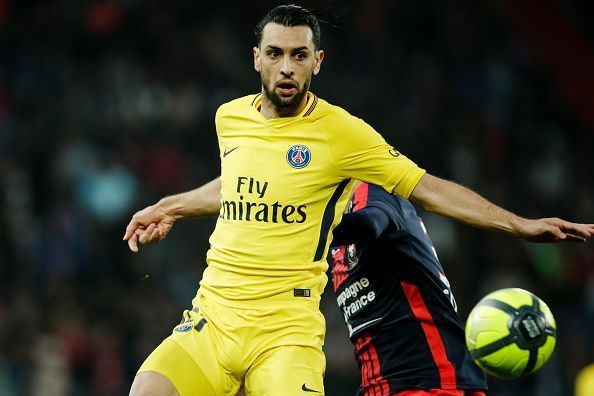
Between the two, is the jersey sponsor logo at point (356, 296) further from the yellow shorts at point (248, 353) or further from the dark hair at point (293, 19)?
the dark hair at point (293, 19)

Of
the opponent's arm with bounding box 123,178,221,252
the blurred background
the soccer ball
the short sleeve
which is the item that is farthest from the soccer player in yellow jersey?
the blurred background

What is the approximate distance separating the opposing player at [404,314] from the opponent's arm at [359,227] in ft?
0.61

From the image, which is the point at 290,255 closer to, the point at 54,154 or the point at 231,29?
the point at 54,154

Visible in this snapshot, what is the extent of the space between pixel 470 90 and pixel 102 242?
534 cm

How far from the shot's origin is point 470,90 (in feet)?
46.5

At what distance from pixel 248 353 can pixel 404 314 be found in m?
0.91

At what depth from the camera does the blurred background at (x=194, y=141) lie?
10.8 m

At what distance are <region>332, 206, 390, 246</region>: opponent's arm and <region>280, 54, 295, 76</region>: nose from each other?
700 mm

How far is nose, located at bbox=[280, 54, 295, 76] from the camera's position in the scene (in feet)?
16.8

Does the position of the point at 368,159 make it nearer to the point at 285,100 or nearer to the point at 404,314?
the point at 285,100

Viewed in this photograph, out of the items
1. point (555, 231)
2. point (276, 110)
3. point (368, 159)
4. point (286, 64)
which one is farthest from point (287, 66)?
point (555, 231)

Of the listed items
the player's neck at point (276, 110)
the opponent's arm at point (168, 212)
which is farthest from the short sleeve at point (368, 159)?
the opponent's arm at point (168, 212)

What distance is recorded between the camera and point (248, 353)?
494cm

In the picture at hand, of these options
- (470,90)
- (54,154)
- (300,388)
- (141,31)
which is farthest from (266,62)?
(470,90)
